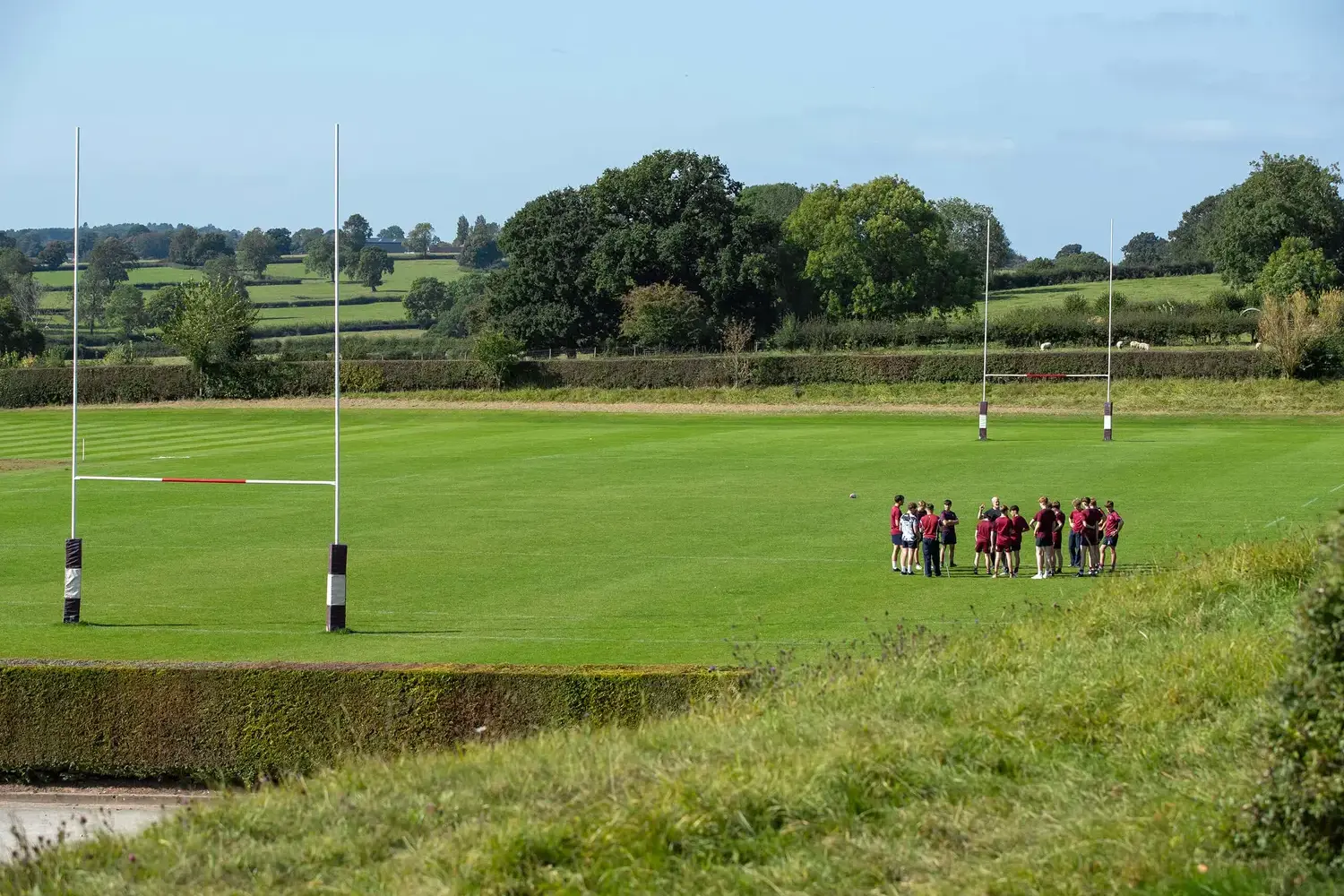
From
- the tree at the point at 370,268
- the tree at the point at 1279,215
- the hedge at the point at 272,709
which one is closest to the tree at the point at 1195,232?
the tree at the point at 1279,215

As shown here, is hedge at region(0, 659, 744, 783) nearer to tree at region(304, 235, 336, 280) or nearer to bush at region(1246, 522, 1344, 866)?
bush at region(1246, 522, 1344, 866)

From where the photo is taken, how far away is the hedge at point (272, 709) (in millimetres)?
14805

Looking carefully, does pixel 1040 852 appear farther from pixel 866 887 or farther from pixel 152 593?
pixel 152 593

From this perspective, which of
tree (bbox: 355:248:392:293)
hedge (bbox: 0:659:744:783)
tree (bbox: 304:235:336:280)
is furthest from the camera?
tree (bbox: 355:248:392:293)

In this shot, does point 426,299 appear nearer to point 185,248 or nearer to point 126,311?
point 185,248

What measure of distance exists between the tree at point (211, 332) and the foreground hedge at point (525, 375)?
1083 millimetres

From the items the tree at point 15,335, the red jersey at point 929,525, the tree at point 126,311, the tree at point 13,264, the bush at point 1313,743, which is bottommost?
the red jersey at point 929,525

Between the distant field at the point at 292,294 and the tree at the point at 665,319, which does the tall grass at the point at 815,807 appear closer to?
the tree at the point at 665,319

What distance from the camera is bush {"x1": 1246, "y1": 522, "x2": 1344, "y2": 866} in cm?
794

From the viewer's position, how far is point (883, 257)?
338 feet

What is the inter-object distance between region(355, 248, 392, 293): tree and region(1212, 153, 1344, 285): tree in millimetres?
86522

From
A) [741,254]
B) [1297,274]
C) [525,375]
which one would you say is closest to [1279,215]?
[1297,274]

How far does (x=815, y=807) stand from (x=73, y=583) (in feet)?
54.5

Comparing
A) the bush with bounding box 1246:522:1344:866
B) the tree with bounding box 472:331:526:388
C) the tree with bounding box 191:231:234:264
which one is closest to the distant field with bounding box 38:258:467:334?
the tree with bounding box 191:231:234:264
